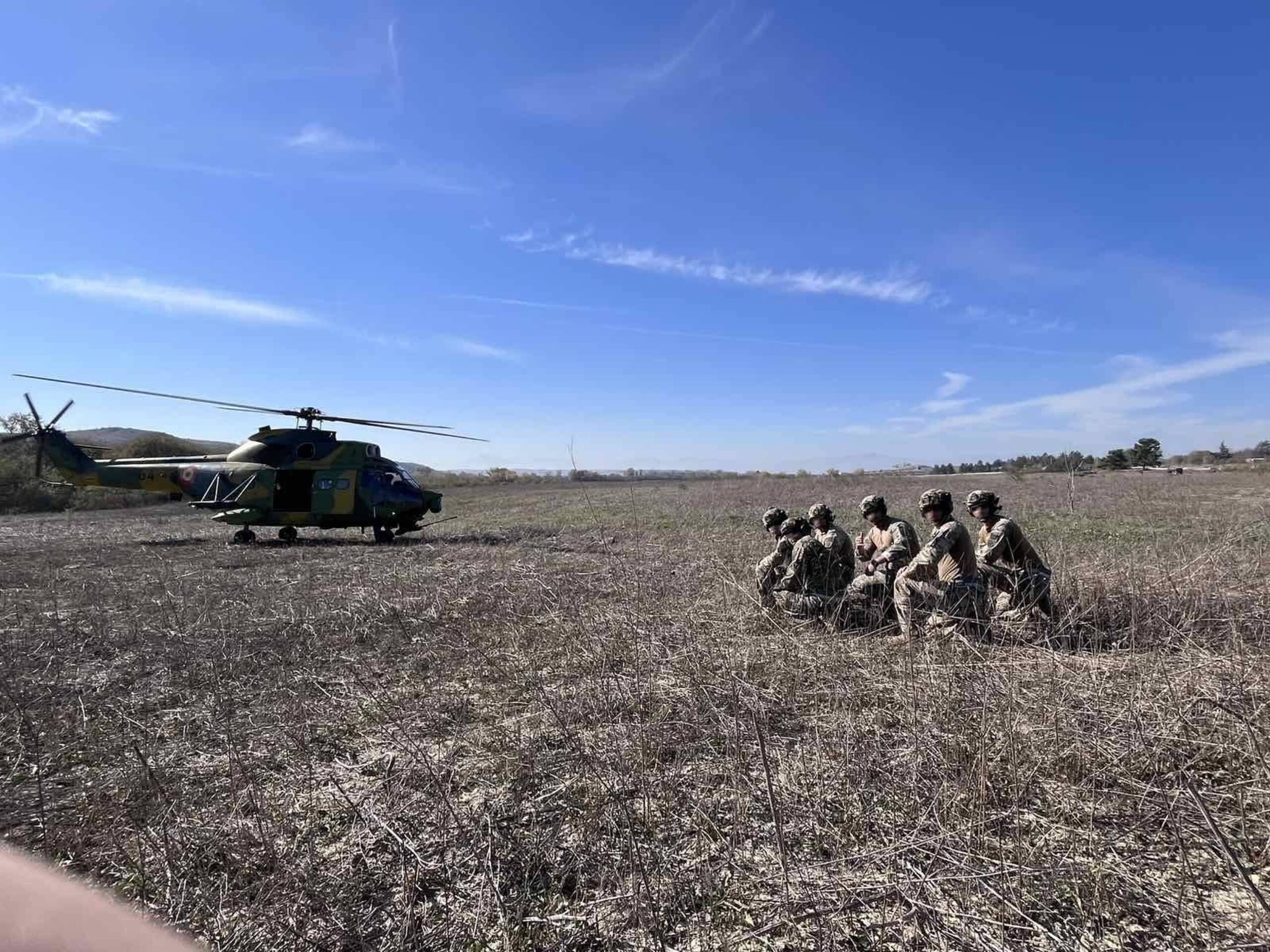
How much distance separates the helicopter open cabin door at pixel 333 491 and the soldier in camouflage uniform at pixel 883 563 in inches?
447

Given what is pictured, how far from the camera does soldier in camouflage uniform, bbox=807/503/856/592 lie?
6199 millimetres

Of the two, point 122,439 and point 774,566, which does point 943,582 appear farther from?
point 122,439

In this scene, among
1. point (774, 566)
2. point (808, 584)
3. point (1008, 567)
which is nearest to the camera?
point (1008, 567)

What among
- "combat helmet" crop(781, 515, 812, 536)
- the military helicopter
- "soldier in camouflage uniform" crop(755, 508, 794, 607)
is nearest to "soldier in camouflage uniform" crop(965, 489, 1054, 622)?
"combat helmet" crop(781, 515, 812, 536)

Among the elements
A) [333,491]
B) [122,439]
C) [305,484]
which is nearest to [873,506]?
[333,491]

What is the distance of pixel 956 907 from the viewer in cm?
219

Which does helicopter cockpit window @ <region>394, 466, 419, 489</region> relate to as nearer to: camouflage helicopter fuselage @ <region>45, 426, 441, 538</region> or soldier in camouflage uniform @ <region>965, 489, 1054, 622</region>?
camouflage helicopter fuselage @ <region>45, 426, 441, 538</region>

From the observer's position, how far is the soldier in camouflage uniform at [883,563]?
5934 millimetres

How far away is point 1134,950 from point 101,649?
284 inches

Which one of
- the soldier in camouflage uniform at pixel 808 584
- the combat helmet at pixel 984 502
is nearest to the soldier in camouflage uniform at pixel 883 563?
the soldier in camouflage uniform at pixel 808 584

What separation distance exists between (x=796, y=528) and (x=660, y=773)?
12.4 feet

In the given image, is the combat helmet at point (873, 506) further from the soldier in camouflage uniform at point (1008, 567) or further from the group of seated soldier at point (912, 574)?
the soldier in camouflage uniform at point (1008, 567)

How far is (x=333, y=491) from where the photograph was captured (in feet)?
45.7

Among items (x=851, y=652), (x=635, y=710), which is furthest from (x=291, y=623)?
(x=851, y=652)
